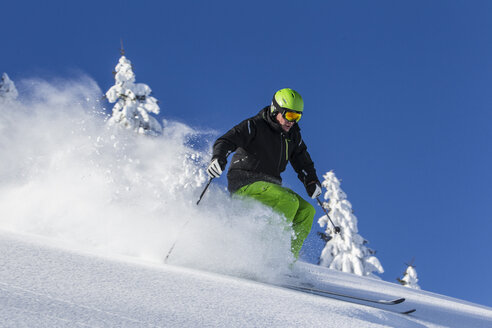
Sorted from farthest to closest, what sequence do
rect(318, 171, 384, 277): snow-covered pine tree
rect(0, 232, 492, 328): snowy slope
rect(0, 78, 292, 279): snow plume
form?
rect(318, 171, 384, 277): snow-covered pine tree < rect(0, 78, 292, 279): snow plume < rect(0, 232, 492, 328): snowy slope

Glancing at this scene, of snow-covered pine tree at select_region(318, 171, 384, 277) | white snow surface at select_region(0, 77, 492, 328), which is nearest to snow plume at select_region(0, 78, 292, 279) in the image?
white snow surface at select_region(0, 77, 492, 328)

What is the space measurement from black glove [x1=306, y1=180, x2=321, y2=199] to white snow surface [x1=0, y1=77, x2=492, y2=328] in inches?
44.3

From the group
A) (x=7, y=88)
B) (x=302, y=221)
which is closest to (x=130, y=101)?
(x=7, y=88)

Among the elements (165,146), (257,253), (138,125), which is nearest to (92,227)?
(257,253)

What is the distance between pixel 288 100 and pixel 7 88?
23.5 metres

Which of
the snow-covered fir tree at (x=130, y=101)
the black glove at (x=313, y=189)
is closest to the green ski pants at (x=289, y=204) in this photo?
the black glove at (x=313, y=189)

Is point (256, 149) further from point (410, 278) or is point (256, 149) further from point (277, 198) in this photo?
point (410, 278)

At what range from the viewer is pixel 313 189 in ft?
20.3

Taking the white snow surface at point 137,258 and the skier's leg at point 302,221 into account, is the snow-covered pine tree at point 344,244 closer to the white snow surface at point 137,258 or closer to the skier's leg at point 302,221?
the white snow surface at point 137,258

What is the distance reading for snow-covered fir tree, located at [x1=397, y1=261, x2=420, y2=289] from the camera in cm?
2480

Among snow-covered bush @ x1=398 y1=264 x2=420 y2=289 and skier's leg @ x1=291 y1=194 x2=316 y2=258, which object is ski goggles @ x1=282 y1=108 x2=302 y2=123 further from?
snow-covered bush @ x1=398 y1=264 x2=420 y2=289

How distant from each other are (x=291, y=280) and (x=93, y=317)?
10.9ft

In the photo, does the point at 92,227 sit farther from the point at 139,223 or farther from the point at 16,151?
the point at 16,151

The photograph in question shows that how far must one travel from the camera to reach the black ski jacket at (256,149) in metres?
5.22
